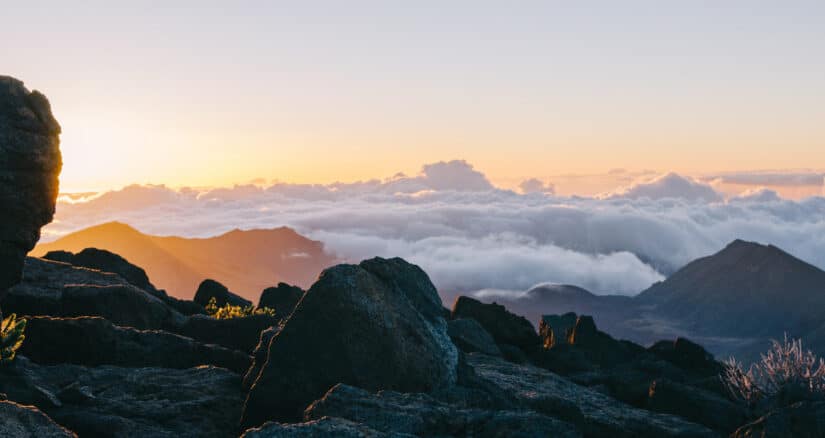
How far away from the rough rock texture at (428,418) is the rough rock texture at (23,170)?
30.9 feet

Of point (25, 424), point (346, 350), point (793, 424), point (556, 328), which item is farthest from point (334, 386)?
point (556, 328)

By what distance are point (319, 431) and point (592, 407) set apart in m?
9.68

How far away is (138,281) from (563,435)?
34.9 m

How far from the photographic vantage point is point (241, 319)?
2550 cm

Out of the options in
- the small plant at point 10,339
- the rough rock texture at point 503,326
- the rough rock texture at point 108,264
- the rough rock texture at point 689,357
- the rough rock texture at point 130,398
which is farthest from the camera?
the rough rock texture at point 689,357

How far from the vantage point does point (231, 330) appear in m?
25.3

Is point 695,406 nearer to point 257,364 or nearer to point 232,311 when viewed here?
point 257,364

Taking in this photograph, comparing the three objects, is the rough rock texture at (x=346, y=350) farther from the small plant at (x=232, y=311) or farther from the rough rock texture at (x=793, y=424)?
the small plant at (x=232, y=311)

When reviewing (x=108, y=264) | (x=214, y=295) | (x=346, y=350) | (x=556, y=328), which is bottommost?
(x=556, y=328)

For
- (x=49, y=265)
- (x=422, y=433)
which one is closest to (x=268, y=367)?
(x=422, y=433)

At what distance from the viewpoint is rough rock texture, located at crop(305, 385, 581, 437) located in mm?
12383

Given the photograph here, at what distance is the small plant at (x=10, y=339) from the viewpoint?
52.3 ft

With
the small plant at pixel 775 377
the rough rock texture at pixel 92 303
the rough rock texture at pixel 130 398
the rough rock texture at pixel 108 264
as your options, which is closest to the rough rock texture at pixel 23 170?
the rough rock texture at pixel 130 398

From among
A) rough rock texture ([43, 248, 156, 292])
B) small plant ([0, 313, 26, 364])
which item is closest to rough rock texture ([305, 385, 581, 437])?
small plant ([0, 313, 26, 364])
